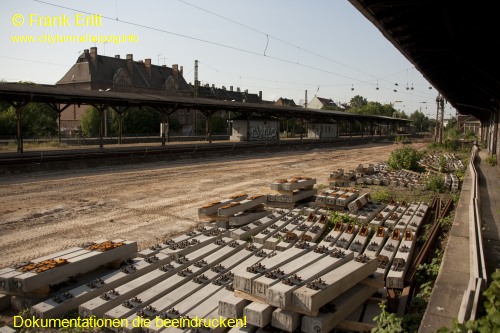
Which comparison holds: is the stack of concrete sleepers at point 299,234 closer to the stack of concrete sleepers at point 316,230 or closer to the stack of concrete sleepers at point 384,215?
the stack of concrete sleepers at point 316,230

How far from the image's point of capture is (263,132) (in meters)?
41.2

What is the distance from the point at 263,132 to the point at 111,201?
96.7 ft

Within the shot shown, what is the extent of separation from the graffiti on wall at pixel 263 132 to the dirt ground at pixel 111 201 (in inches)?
682

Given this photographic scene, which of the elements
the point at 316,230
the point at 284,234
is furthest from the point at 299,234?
the point at 316,230

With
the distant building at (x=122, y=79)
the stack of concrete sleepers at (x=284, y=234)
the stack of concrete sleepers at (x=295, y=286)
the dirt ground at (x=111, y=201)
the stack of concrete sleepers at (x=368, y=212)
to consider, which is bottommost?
the dirt ground at (x=111, y=201)

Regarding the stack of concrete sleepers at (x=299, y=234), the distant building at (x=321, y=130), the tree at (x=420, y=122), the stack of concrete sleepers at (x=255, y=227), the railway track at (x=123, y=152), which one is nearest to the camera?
the stack of concrete sleepers at (x=299, y=234)

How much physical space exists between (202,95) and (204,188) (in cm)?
6295

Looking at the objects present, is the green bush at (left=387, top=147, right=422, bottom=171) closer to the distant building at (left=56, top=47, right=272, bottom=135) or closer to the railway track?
the railway track

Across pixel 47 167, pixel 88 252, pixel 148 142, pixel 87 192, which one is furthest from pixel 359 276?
pixel 148 142

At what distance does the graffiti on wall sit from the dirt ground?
A: 56.8ft

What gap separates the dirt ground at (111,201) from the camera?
8742 millimetres

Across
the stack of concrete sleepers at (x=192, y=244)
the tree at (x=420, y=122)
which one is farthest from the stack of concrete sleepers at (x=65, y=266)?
the tree at (x=420, y=122)

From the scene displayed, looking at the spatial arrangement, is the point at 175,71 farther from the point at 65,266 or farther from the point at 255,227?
the point at 65,266

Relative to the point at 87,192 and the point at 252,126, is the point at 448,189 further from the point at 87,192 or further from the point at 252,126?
the point at 252,126
